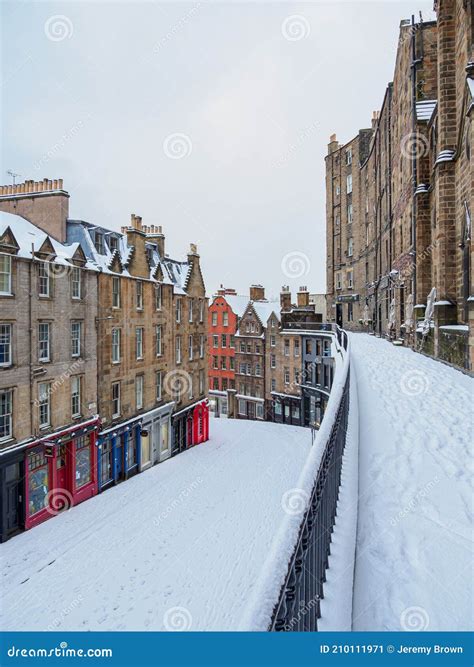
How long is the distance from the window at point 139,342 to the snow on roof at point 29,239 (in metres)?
6.74

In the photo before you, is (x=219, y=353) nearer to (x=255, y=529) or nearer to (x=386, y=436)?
(x=255, y=529)

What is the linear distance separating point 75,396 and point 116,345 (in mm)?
4308

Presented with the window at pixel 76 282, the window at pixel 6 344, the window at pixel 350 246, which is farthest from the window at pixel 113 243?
the window at pixel 350 246

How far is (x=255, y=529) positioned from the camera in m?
16.3

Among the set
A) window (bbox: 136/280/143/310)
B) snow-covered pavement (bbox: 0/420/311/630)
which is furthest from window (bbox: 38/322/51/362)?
window (bbox: 136/280/143/310)

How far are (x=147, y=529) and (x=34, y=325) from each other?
9.74m

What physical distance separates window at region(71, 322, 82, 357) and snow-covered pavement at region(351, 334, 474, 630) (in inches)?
614

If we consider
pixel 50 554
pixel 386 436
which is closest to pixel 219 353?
pixel 50 554

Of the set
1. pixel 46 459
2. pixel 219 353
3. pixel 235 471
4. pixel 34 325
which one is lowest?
pixel 235 471

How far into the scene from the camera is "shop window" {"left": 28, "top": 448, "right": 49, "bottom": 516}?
56.0 feet

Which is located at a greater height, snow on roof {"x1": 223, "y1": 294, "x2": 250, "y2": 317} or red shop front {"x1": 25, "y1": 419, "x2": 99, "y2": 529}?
snow on roof {"x1": 223, "y1": 294, "x2": 250, "y2": 317}

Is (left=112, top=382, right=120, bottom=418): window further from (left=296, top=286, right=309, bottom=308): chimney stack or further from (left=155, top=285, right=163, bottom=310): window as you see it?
(left=296, top=286, right=309, bottom=308): chimney stack

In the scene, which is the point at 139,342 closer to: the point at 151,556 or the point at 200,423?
the point at 200,423

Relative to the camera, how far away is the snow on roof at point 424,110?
20.6 m
